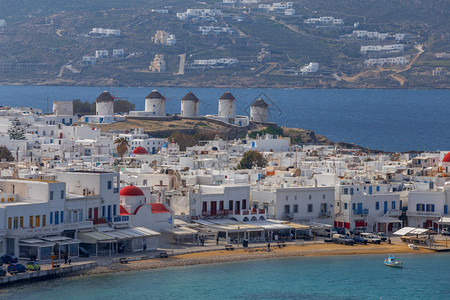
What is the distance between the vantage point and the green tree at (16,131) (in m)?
97.1

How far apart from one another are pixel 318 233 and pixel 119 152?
33.1m

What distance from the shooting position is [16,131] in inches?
3912

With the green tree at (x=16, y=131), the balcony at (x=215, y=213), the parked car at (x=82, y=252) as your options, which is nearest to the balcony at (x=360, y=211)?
the balcony at (x=215, y=213)

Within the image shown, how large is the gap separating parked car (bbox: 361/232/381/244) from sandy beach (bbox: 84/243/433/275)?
460 mm

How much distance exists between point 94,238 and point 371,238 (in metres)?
15.7

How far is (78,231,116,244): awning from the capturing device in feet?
164

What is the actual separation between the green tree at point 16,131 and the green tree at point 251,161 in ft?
71.3

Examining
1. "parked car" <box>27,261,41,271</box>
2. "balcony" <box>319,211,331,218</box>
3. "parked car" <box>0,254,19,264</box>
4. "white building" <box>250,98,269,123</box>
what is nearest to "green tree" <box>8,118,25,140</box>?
"white building" <box>250,98,269,123</box>

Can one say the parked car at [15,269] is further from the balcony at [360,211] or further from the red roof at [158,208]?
the balcony at [360,211]

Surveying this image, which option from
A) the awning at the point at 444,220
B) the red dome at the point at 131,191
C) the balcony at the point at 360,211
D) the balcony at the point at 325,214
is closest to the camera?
the red dome at the point at 131,191

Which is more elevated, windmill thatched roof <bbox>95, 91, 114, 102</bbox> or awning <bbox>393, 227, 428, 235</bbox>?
windmill thatched roof <bbox>95, 91, 114, 102</bbox>

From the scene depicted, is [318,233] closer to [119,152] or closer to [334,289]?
A: [334,289]

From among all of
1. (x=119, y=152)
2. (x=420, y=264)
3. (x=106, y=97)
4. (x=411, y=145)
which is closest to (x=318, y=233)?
(x=420, y=264)

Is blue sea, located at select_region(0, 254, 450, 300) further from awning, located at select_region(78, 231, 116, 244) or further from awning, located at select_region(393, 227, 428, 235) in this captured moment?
awning, located at select_region(393, 227, 428, 235)
